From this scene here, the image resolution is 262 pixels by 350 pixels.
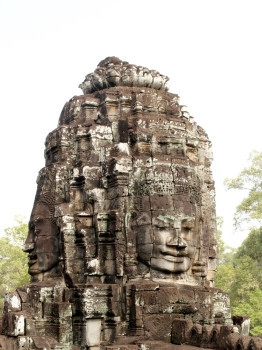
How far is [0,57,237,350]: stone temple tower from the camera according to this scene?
9570 mm

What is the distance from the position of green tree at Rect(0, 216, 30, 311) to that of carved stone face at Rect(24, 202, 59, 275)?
18110 millimetres

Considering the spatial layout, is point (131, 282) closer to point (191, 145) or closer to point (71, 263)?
point (71, 263)

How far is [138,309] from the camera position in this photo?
9.46m

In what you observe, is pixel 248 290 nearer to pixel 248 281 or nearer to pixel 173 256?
pixel 248 281

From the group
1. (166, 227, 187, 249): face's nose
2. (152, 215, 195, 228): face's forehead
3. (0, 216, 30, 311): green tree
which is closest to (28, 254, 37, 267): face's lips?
(152, 215, 195, 228): face's forehead

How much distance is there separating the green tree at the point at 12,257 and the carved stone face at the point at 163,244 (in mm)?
19536

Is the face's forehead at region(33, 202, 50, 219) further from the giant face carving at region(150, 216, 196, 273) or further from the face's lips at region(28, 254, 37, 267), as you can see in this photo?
the giant face carving at region(150, 216, 196, 273)

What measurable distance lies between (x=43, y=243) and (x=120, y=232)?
1660 mm

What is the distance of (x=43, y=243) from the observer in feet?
35.3

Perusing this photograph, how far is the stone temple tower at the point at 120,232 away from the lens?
31.4ft

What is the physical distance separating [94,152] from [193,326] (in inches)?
150

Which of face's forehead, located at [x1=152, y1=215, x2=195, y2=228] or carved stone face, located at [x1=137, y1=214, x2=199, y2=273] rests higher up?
face's forehead, located at [x1=152, y1=215, x2=195, y2=228]

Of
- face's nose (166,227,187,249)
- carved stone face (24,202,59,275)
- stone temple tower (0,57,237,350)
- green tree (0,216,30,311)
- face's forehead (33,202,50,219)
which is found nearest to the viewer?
stone temple tower (0,57,237,350)

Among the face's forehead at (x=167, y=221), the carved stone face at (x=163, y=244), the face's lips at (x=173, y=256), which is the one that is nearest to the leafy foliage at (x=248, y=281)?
the face's lips at (x=173, y=256)
